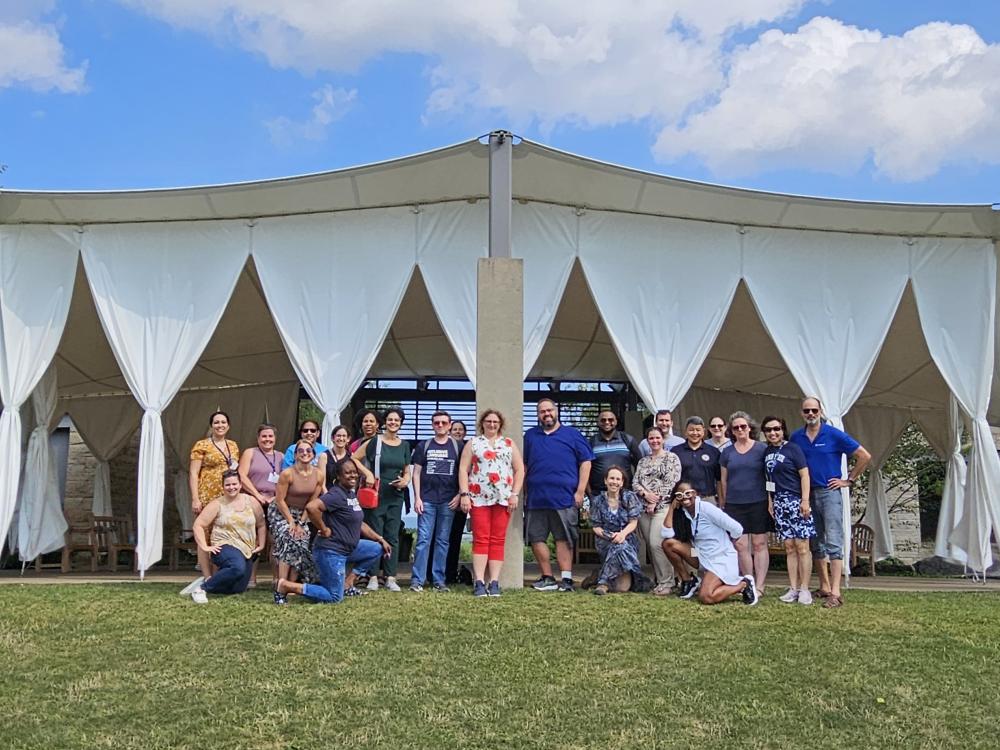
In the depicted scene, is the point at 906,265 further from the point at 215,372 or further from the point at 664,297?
the point at 215,372

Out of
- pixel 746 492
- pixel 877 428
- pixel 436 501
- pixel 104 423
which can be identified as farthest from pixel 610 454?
pixel 104 423

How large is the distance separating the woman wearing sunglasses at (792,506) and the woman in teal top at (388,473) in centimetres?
234

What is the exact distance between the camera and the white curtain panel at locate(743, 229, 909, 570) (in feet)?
24.7

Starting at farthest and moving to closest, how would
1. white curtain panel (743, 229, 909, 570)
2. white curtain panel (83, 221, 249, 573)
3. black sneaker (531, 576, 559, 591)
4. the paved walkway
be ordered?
white curtain panel (743, 229, 909, 570) → white curtain panel (83, 221, 249, 573) → the paved walkway → black sneaker (531, 576, 559, 591)

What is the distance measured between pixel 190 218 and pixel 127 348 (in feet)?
3.97

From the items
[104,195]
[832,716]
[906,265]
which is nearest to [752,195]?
[906,265]

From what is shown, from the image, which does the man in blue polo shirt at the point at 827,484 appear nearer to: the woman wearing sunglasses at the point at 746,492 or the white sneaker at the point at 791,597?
the white sneaker at the point at 791,597

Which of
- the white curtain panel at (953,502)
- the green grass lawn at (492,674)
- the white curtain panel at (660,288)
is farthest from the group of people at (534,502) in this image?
the white curtain panel at (953,502)

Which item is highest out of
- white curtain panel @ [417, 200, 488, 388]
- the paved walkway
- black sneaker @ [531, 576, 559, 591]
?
white curtain panel @ [417, 200, 488, 388]

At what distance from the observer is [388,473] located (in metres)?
5.88

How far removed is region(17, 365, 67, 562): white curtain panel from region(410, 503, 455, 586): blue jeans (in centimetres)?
428

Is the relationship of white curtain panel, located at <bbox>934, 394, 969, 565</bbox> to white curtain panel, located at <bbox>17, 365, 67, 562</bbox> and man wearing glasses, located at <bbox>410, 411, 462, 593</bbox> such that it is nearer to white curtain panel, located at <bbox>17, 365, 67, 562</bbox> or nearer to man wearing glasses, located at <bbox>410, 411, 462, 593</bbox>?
man wearing glasses, located at <bbox>410, 411, 462, 593</bbox>

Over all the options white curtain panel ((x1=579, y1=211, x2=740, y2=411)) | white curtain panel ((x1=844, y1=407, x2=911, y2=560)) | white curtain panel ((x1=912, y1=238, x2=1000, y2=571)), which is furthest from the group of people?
white curtain panel ((x1=844, y1=407, x2=911, y2=560))

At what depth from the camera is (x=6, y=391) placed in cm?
738
